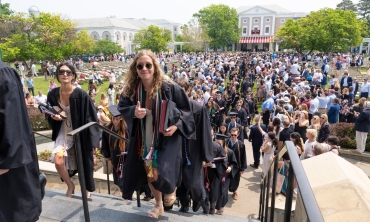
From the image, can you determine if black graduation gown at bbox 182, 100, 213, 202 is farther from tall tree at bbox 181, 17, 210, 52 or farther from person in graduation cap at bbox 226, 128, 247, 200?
tall tree at bbox 181, 17, 210, 52

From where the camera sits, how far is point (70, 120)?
3.54 meters

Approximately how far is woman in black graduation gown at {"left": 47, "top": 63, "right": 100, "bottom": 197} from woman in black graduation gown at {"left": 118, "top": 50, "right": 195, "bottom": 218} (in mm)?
869

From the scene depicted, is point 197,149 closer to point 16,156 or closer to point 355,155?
point 16,156

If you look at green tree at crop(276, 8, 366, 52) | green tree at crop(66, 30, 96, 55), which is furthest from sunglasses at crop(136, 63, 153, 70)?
green tree at crop(276, 8, 366, 52)

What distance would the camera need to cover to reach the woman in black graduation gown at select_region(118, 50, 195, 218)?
264 centimetres

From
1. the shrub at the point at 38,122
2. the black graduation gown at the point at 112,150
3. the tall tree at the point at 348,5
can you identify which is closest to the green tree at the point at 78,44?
the shrub at the point at 38,122

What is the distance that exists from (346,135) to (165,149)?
8.52 metres

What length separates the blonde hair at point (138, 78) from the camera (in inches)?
108

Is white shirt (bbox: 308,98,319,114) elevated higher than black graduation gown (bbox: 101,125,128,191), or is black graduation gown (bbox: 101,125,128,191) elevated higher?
black graduation gown (bbox: 101,125,128,191)

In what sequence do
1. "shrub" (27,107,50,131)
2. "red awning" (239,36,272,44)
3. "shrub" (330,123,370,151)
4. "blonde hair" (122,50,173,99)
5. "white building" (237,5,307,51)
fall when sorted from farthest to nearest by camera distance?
"white building" (237,5,307,51), "red awning" (239,36,272,44), "shrub" (27,107,50,131), "shrub" (330,123,370,151), "blonde hair" (122,50,173,99)

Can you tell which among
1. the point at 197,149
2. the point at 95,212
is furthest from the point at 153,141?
the point at 95,212

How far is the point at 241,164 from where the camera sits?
6.06m

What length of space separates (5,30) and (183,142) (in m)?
34.2

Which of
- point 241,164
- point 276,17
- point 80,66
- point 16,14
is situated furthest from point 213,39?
point 241,164
